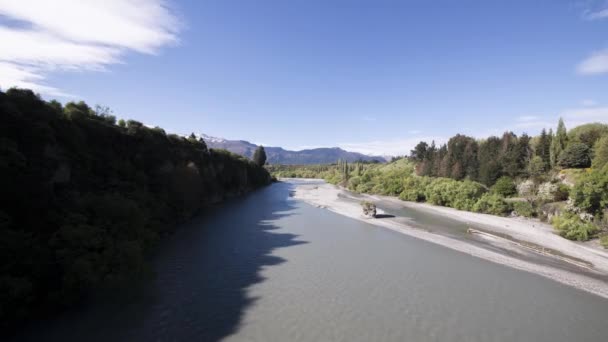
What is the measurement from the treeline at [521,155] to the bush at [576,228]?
18.0 m

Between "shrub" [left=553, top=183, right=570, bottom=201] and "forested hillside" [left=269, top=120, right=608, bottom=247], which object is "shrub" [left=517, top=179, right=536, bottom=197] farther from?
"shrub" [left=553, top=183, right=570, bottom=201]

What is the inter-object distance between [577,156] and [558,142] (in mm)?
7059

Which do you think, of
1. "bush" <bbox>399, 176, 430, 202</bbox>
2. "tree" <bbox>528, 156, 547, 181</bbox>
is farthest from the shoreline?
"bush" <bbox>399, 176, 430, 202</bbox>

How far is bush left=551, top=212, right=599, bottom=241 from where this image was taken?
85.0 ft

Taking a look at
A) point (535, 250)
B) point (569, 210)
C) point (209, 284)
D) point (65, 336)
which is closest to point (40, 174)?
point (65, 336)

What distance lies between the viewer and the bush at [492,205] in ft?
125

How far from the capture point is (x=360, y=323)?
1240cm

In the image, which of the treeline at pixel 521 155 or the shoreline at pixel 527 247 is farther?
the treeline at pixel 521 155

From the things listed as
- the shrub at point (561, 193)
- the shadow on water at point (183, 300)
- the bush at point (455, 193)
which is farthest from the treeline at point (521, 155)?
the shadow on water at point (183, 300)

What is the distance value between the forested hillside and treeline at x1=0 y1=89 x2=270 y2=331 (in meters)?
36.6

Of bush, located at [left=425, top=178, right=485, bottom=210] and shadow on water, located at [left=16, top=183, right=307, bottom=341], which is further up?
bush, located at [left=425, top=178, right=485, bottom=210]

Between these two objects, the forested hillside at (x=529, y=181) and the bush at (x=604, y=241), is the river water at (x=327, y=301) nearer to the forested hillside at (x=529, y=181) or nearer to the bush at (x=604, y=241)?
the bush at (x=604, y=241)

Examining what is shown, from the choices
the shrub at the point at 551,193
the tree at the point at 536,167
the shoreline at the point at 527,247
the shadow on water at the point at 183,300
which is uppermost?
the tree at the point at 536,167

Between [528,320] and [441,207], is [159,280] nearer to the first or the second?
[528,320]
